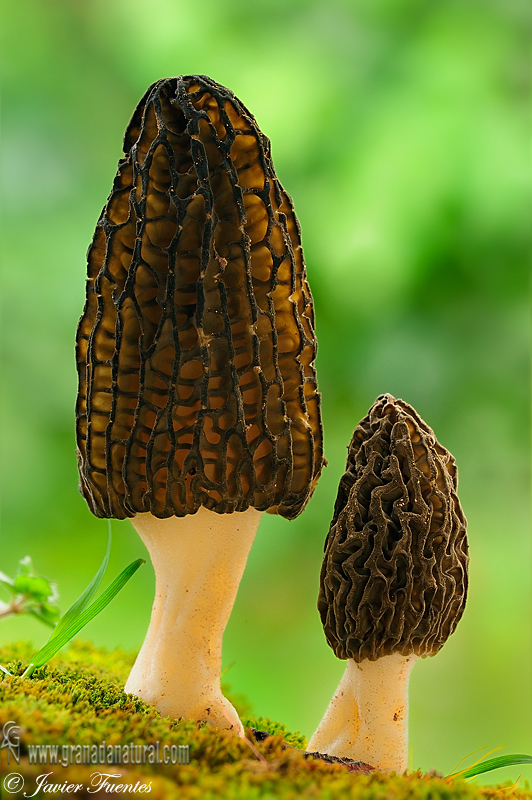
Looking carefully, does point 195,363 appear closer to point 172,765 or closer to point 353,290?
point 172,765

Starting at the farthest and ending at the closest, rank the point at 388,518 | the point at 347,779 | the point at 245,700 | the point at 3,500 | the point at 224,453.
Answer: the point at 3,500 → the point at 245,700 → the point at 388,518 → the point at 224,453 → the point at 347,779

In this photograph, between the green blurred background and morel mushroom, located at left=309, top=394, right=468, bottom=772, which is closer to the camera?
morel mushroom, located at left=309, top=394, right=468, bottom=772

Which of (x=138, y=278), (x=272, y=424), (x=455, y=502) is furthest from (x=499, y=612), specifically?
(x=138, y=278)

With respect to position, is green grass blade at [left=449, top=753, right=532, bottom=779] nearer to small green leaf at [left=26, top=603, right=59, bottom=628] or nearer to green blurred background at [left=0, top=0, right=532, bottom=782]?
small green leaf at [left=26, top=603, right=59, bottom=628]

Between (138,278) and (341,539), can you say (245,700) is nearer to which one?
(341,539)

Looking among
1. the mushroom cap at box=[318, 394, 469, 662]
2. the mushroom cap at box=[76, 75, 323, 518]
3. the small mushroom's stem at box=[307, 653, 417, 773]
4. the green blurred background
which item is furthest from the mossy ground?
the green blurred background

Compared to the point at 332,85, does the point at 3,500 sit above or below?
below
